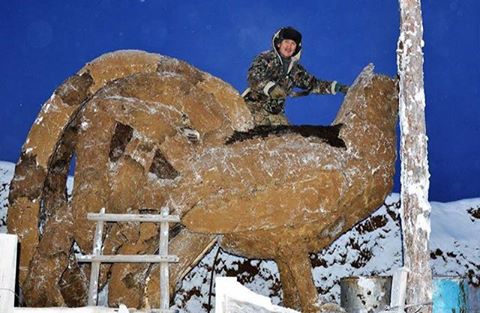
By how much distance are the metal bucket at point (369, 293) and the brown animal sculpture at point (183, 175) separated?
39 cm

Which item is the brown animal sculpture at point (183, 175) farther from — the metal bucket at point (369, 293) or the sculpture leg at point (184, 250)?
the metal bucket at point (369, 293)

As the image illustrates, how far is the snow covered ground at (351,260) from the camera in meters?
9.30

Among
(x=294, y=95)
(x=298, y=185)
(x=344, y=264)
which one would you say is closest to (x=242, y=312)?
(x=298, y=185)

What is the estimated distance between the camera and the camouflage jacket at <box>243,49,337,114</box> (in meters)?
7.09

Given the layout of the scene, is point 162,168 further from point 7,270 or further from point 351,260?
point 351,260

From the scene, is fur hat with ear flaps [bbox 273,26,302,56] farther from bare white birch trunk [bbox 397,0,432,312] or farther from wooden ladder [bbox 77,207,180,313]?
wooden ladder [bbox 77,207,180,313]

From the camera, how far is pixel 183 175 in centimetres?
638

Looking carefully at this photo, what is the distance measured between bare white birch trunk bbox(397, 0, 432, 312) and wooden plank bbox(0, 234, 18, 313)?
3.47 m

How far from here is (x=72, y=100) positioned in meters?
7.04

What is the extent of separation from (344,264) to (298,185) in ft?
13.1

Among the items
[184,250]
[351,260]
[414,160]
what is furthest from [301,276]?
[351,260]

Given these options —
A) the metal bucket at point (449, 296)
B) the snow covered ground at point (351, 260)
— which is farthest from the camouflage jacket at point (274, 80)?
the snow covered ground at point (351, 260)

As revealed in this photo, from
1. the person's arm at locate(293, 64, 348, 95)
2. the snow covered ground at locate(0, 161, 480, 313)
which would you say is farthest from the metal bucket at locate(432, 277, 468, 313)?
the snow covered ground at locate(0, 161, 480, 313)

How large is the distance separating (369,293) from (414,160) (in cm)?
146
